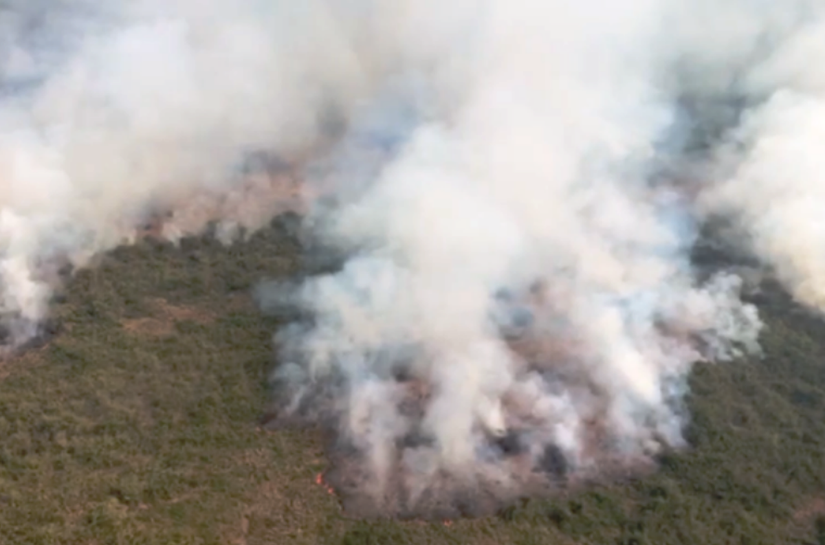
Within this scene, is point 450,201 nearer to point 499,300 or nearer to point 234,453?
point 499,300

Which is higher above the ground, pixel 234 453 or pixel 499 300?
pixel 499 300

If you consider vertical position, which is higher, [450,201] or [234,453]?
[450,201]

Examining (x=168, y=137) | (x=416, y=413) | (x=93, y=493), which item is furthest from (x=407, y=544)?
(x=168, y=137)

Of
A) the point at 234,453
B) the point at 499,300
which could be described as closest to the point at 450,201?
the point at 499,300
